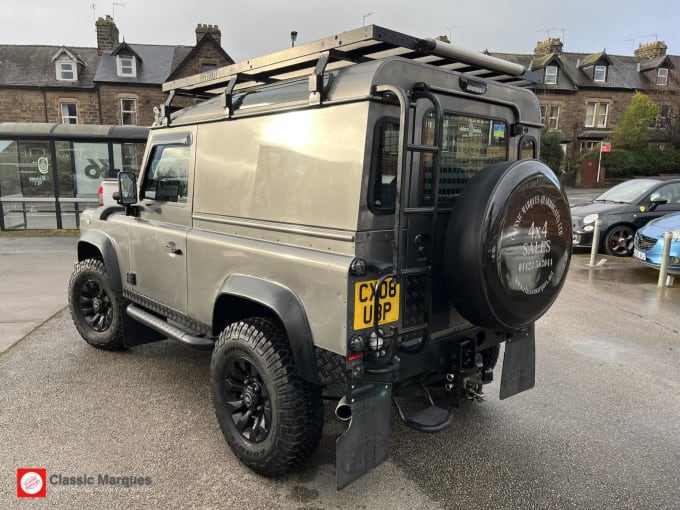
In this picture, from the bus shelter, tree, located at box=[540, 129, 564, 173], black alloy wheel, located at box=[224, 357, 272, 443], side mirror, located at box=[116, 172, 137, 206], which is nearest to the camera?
black alloy wheel, located at box=[224, 357, 272, 443]

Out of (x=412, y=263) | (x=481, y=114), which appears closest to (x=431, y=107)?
(x=481, y=114)

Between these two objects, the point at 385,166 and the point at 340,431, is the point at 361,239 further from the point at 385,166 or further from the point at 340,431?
the point at 340,431

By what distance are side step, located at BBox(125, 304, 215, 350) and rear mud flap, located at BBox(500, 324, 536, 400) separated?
1.93 metres

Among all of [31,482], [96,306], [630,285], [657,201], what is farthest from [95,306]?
[657,201]

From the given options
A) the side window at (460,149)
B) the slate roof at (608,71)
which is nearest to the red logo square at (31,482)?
the side window at (460,149)

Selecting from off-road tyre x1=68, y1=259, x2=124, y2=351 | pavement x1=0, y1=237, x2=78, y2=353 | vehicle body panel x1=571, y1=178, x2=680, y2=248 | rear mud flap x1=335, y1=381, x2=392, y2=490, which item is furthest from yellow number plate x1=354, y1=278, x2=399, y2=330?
vehicle body panel x1=571, y1=178, x2=680, y2=248

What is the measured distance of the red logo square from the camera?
259 centimetres

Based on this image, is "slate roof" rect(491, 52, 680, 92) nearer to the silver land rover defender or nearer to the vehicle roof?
the vehicle roof

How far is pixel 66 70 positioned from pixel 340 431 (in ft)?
104

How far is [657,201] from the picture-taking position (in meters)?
9.20

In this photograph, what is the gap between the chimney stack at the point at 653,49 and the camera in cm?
3444

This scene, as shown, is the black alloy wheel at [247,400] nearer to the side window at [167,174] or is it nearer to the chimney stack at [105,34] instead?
the side window at [167,174]

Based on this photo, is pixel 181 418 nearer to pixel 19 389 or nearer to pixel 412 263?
pixel 19 389

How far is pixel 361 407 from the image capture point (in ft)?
7.67
